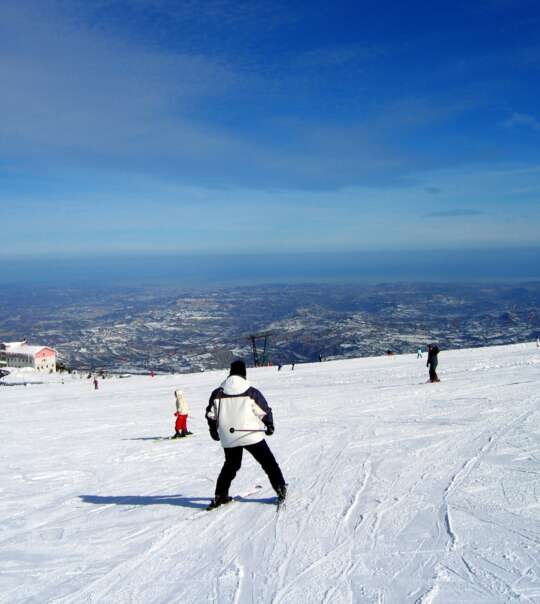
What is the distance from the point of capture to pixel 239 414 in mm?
5574

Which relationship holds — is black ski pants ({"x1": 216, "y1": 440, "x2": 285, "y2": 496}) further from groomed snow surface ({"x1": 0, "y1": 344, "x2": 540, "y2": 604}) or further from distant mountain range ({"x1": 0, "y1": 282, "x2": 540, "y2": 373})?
distant mountain range ({"x1": 0, "y1": 282, "x2": 540, "y2": 373})

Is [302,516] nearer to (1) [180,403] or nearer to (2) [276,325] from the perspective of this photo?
(1) [180,403]

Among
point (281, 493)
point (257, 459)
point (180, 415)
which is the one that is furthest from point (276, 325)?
point (257, 459)

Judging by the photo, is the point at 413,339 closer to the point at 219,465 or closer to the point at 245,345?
the point at 245,345

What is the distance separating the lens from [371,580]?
12.9 ft

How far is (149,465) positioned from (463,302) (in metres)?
126

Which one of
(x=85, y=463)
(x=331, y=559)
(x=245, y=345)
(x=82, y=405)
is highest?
(x=331, y=559)

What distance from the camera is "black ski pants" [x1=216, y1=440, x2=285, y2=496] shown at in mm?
5668

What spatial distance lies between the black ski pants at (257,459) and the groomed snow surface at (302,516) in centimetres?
33

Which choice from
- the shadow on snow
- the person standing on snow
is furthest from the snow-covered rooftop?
the person standing on snow

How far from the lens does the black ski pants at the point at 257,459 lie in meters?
5.67

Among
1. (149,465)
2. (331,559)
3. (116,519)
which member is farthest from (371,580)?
(149,465)

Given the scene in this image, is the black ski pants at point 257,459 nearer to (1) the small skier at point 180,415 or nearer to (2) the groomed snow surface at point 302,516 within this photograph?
(2) the groomed snow surface at point 302,516

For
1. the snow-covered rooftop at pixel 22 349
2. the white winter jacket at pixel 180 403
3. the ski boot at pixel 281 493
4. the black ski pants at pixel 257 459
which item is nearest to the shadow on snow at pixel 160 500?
the ski boot at pixel 281 493
